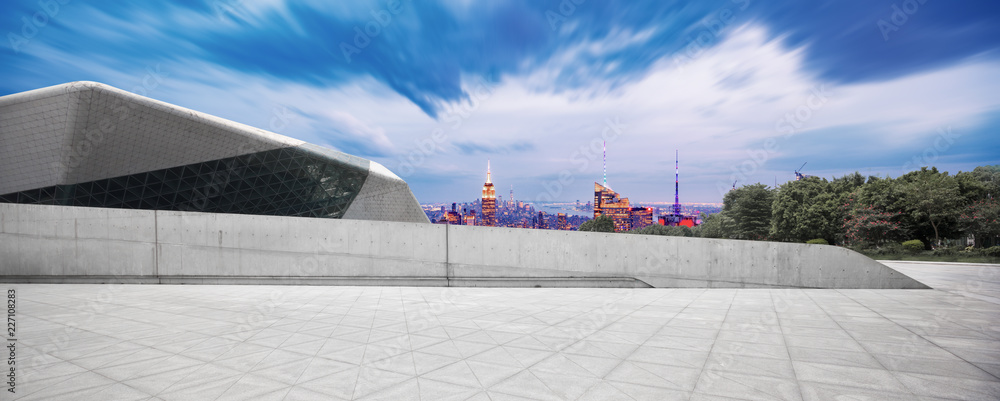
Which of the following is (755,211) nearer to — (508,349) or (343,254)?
(343,254)

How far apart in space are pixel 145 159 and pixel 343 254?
21.8 meters

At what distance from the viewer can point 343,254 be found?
11.4 meters

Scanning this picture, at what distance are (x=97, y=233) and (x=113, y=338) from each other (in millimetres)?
8452

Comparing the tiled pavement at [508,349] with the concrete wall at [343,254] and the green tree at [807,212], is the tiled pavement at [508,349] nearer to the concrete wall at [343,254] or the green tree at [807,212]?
the concrete wall at [343,254]

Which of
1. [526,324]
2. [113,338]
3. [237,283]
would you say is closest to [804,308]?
[526,324]

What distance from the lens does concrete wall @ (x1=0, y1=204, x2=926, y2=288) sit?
36.2ft

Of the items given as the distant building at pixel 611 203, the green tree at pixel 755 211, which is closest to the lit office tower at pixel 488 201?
the distant building at pixel 611 203

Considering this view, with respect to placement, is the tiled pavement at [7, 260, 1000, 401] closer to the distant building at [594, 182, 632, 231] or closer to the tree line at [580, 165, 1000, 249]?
the tree line at [580, 165, 1000, 249]

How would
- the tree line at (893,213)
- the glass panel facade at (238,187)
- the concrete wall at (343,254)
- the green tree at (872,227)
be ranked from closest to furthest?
the concrete wall at (343,254) < the glass panel facade at (238,187) < the tree line at (893,213) < the green tree at (872,227)

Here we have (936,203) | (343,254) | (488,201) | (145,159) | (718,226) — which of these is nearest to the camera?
(343,254)

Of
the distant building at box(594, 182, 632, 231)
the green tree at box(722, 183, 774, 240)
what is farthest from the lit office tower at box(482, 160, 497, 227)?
the green tree at box(722, 183, 774, 240)

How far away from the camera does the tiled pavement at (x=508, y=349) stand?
3.81 m

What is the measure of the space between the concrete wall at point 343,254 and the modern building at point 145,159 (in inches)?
536

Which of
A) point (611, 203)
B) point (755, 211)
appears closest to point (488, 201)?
point (611, 203)
